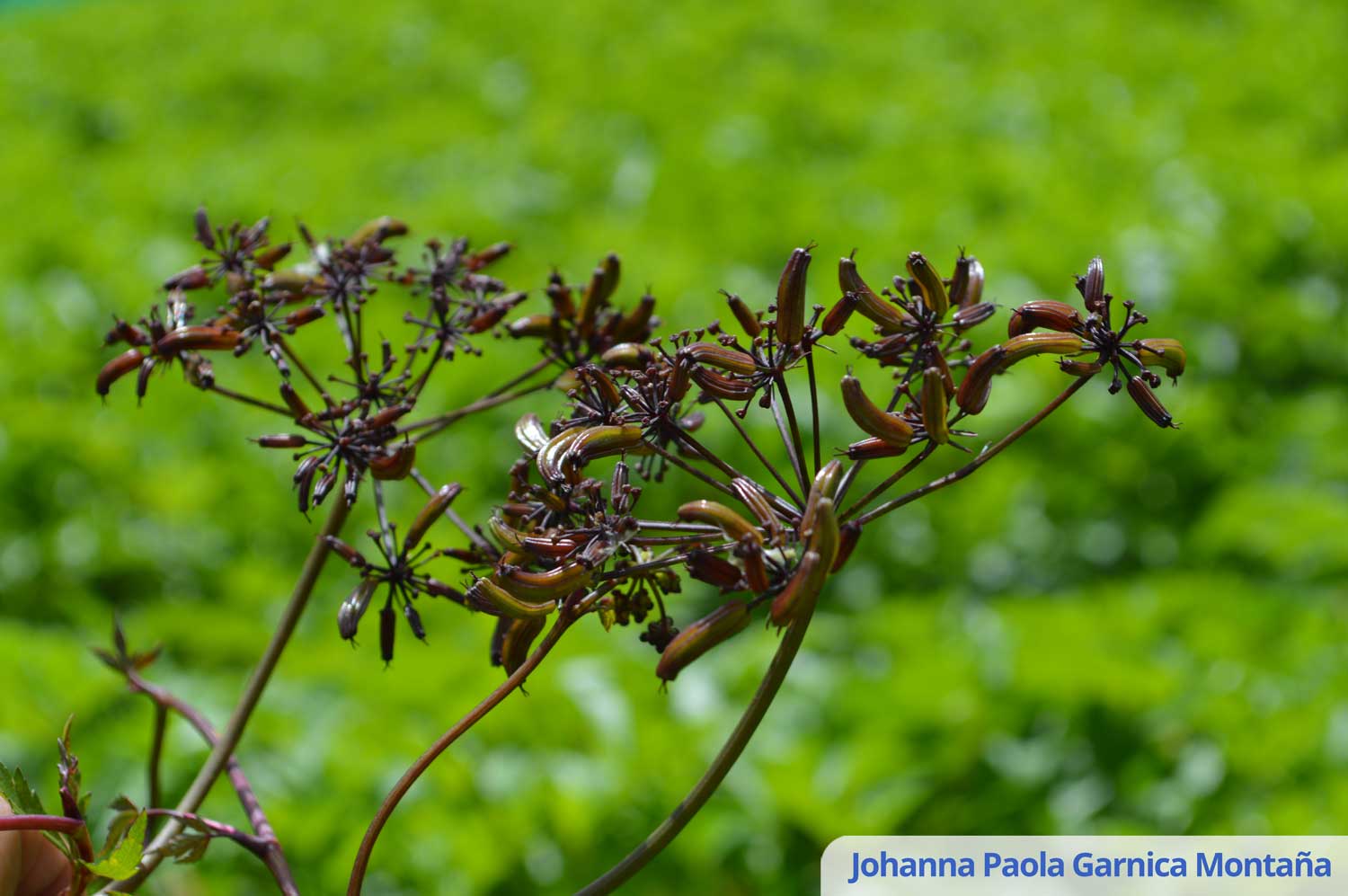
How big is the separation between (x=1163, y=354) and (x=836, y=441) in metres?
2.83

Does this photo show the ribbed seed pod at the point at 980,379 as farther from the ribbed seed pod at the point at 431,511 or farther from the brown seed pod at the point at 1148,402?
the ribbed seed pod at the point at 431,511

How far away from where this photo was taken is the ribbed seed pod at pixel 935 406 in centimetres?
63

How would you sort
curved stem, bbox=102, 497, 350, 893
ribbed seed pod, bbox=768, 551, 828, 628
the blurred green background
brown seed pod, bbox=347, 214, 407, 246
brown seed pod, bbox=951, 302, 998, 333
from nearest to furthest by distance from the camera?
ribbed seed pod, bbox=768, 551, 828, 628 → brown seed pod, bbox=951, 302, 998, 333 → curved stem, bbox=102, 497, 350, 893 → brown seed pod, bbox=347, 214, 407, 246 → the blurred green background

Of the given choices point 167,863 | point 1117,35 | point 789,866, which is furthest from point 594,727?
point 1117,35

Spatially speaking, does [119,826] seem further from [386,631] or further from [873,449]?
[873,449]

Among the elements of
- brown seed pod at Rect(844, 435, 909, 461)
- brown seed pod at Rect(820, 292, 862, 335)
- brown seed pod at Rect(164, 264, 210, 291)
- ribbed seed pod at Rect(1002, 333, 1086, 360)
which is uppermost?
brown seed pod at Rect(164, 264, 210, 291)

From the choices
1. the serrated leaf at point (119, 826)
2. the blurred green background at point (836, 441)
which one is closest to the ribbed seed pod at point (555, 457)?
the serrated leaf at point (119, 826)

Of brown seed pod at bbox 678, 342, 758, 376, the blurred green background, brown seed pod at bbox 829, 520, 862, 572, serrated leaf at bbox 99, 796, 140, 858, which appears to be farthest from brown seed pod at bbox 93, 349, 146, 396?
the blurred green background

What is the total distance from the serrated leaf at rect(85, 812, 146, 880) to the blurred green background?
163 centimetres

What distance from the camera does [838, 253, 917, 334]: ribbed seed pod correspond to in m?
0.67

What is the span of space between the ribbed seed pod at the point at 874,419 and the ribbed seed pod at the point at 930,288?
6cm

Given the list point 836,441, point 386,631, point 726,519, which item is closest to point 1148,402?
point 726,519

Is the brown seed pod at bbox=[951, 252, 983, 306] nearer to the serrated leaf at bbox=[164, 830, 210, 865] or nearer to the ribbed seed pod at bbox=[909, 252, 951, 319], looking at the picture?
the ribbed seed pod at bbox=[909, 252, 951, 319]

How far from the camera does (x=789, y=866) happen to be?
2383 millimetres
